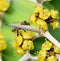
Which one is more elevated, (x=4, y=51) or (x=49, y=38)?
(x=49, y=38)

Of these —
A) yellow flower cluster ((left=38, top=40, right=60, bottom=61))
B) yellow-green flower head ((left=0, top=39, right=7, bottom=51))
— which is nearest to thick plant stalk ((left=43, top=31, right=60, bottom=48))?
yellow flower cluster ((left=38, top=40, right=60, bottom=61))

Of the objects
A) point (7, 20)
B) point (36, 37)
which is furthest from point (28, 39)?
point (7, 20)

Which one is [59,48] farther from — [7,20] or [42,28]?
[7,20]

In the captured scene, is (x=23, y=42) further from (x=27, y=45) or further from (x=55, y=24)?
(x=55, y=24)

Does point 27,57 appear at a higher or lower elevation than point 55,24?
lower

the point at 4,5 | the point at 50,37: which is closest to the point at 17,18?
the point at 4,5

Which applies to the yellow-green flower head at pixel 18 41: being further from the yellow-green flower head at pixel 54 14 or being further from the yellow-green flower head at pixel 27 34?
the yellow-green flower head at pixel 54 14

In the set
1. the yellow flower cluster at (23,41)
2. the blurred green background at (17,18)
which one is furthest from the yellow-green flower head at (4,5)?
the yellow flower cluster at (23,41)
